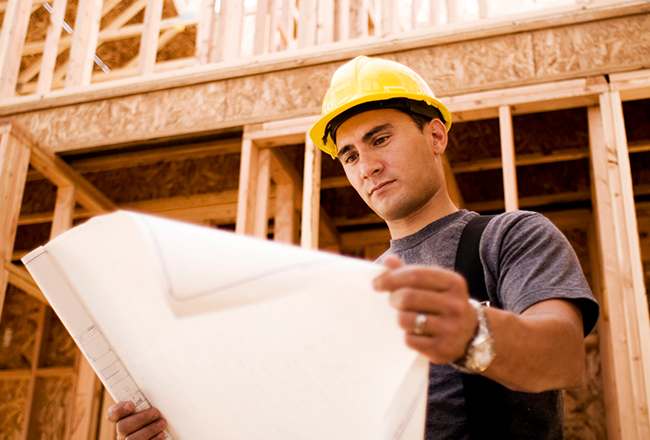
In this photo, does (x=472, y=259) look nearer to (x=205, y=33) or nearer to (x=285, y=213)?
(x=285, y=213)

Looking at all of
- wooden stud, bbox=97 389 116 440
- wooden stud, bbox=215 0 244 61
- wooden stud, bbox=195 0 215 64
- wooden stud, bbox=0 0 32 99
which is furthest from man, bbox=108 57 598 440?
wooden stud, bbox=97 389 116 440

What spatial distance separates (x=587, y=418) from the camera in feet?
12.4

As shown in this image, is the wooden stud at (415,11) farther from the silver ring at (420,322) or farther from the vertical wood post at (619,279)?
the silver ring at (420,322)

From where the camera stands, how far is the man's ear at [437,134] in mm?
1674

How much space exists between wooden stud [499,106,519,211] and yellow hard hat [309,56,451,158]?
0.93 m

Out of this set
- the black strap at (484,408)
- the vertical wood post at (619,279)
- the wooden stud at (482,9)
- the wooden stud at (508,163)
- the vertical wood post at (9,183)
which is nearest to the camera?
the black strap at (484,408)

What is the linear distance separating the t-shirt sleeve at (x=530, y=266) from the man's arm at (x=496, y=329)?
3 cm

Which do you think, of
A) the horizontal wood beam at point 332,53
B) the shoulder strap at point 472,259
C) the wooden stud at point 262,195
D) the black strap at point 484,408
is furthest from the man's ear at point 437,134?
the wooden stud at point 262,195

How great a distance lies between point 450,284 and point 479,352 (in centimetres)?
11

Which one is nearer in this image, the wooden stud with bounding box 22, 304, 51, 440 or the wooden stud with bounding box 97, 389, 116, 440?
the wooden stud with bounding box 97, 389, 116, 440

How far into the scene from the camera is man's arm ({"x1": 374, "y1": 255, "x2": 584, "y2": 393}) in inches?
24.8

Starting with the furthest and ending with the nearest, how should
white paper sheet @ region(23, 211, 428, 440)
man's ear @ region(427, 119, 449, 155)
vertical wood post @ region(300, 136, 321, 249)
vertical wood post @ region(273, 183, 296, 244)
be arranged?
vertical wood post @ region(273, 183, 296, 244) < vertical wood post @ region(300, 136, 321, 249) < man's ear @ region(427, 119, 449, 155) < white paper sheet @ region(23, 211, 428, 440)

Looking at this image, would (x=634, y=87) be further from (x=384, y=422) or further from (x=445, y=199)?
(x=384, y=422)

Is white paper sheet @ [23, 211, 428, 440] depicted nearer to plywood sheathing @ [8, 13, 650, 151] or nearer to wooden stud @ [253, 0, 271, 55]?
plywood sheathing @ [8, 13, 650, 151]
